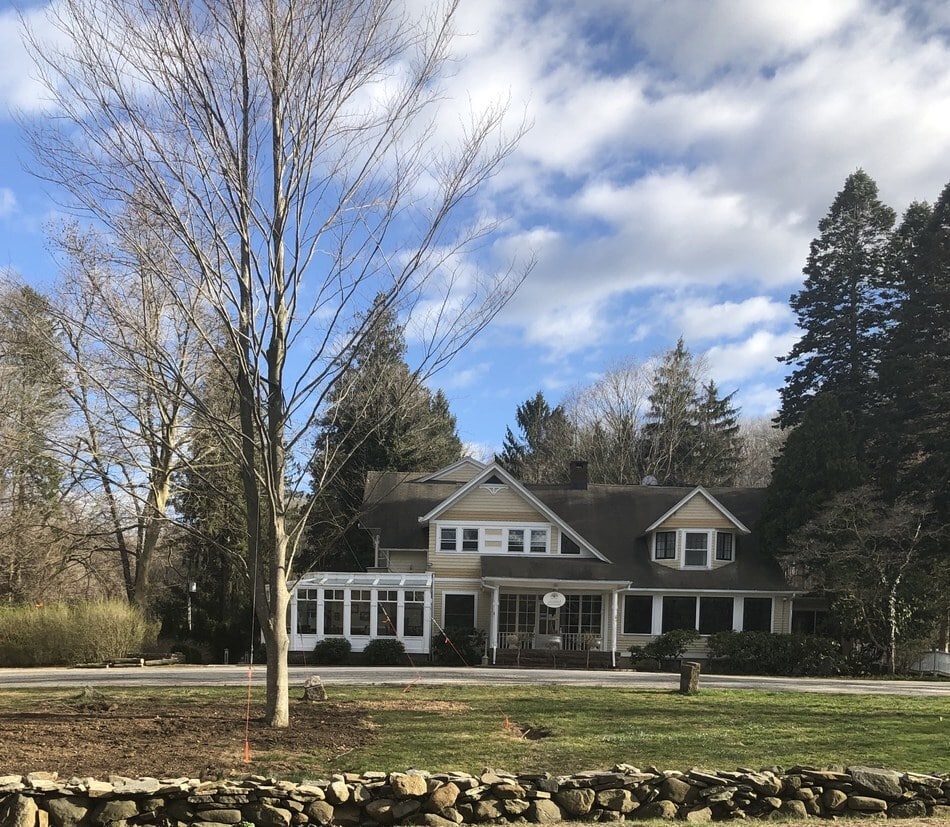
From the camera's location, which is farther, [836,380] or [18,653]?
[836,380]

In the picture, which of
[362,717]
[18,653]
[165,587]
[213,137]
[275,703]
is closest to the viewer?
[213,137]

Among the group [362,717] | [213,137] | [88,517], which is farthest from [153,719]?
[88,517]

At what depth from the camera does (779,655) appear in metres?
24.6

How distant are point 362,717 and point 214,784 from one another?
463 cm

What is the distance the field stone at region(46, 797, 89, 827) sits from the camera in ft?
23.3

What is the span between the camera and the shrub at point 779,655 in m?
24.0

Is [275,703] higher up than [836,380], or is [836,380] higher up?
[836,380]

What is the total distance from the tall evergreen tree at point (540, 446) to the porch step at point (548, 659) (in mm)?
21510

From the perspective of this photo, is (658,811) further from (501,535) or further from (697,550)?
(697,550)

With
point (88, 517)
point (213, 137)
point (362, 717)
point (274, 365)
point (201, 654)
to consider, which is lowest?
point (201, 654)

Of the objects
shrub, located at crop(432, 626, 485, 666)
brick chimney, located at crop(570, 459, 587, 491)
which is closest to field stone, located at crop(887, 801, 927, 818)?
shrub, located at crop(432, 626, 485, 666)

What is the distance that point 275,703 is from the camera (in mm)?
10766

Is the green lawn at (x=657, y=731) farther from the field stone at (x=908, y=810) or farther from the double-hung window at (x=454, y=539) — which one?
the double-hung window at (x=454, y=539)

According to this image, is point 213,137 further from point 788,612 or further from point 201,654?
point 788,612
